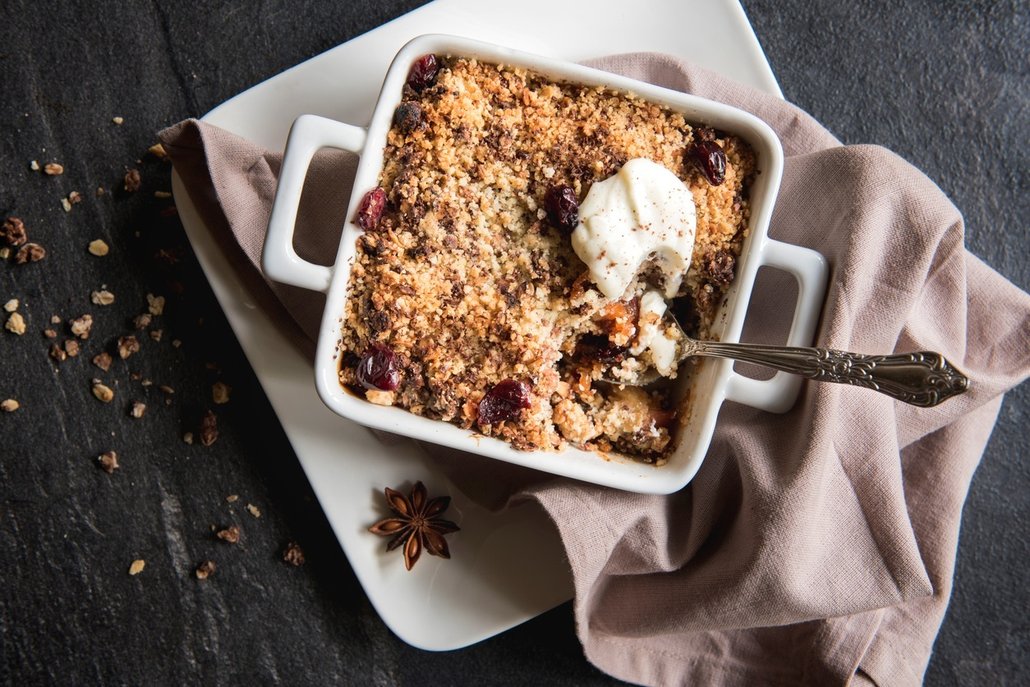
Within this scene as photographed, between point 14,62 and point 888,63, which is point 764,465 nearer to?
point 888,63

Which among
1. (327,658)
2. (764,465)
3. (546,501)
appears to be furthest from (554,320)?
(327,658)

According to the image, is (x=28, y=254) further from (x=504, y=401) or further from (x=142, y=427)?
(x=504, y=401)

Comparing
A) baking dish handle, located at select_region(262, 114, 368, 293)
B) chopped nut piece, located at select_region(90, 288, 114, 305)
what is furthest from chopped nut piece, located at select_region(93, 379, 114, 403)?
baking dish handle, located at select_region(262, 114, 368, 293)

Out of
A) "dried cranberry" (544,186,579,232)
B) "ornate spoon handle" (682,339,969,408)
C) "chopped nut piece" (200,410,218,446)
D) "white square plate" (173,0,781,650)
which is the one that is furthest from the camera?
"chopped nut piece" (200,410,218,446)

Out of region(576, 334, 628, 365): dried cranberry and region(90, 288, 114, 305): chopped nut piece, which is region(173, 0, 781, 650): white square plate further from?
region(576, 334, 628, 365): dried cranberry

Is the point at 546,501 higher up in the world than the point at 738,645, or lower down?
higher up

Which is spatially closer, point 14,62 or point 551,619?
point 14,62

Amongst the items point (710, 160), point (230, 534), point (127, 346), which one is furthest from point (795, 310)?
point (127, 346)
